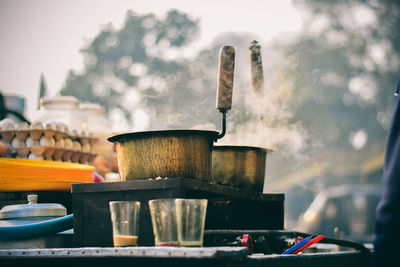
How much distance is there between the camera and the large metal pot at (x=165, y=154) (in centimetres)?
225

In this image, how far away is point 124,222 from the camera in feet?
6.30

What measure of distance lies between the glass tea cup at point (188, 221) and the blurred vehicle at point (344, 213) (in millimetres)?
14089

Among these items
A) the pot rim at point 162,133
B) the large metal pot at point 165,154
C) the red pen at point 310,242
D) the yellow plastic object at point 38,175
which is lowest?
the red pen at point 310,242

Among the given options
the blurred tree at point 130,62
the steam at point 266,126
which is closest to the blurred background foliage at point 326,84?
the blurred tree at point 130,62

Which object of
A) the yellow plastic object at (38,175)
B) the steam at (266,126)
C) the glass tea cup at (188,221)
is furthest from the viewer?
the steam at (266,126)

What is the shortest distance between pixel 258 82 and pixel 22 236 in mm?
1844

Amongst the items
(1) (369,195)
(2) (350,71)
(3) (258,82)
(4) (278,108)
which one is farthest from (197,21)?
(2) (350,71)

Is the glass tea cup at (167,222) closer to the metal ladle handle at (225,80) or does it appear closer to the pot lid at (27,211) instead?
the metal ladle handle at (225,80)

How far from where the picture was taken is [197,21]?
411 inches

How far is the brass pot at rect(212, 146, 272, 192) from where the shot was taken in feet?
9.57

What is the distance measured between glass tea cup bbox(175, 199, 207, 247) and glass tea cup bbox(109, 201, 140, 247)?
22 cm

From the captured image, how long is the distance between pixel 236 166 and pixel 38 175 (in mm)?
1125

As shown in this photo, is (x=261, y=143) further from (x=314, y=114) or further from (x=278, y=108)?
(x=314, y=114)

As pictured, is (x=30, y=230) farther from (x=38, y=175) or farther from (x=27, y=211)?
(x=38, y=175)
